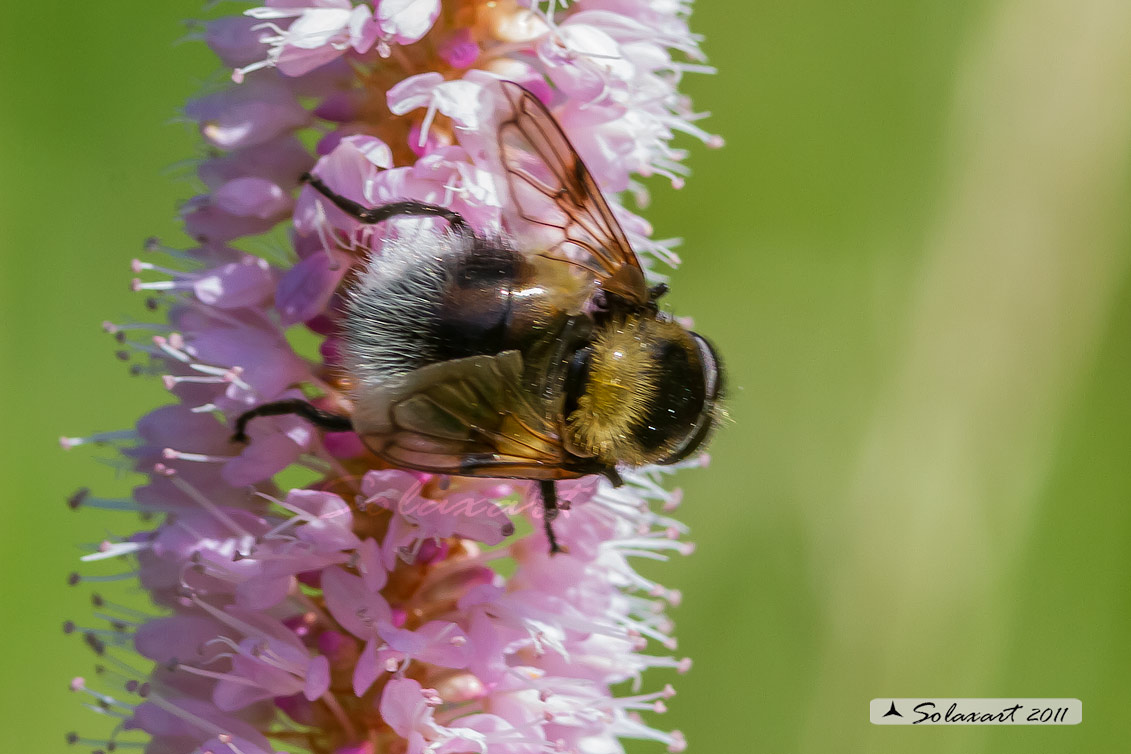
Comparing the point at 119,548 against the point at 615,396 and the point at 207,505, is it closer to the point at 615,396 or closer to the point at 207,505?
the point at 207,505

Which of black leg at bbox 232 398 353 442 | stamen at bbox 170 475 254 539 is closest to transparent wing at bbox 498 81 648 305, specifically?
black leg at bbox 232 398 353 442

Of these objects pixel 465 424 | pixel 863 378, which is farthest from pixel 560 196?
pixel 863 378

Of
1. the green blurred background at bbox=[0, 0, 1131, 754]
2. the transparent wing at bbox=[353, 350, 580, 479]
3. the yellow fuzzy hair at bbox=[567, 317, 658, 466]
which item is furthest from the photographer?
the green blurred background at bbox=[0, 0, 1131, 754]

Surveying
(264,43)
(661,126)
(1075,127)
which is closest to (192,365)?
(264,43)

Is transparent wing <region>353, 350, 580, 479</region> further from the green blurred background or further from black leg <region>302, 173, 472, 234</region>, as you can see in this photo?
the green blurred background

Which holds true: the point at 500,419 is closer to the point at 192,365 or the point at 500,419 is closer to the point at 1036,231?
the point at 192,365

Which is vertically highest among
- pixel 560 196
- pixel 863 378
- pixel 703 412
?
pixel 560 196
